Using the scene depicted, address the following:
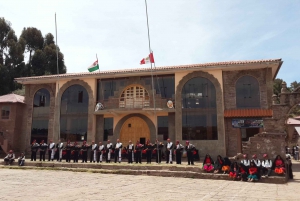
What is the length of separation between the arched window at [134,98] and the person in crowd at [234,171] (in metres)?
10.1

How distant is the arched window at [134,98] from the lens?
72.7ft

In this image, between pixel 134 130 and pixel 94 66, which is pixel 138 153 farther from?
pixel 94 66

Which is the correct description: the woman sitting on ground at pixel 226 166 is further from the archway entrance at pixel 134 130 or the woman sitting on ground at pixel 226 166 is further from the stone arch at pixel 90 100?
the stone arch at pixel 90 100

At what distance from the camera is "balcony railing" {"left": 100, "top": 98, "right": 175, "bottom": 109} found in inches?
864

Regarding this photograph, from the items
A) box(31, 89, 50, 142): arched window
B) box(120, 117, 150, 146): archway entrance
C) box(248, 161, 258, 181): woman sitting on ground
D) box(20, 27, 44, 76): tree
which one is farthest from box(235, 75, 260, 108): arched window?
box(20, 27, 44, 76): tree

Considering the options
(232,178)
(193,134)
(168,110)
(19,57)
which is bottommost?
(232,178)

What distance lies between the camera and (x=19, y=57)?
44719mm

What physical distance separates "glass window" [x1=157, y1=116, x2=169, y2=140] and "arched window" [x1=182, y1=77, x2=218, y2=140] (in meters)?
1.44

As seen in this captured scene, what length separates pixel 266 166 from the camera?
44.5ft

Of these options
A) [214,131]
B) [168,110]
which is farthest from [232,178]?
[168,110]

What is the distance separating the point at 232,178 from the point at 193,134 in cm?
860

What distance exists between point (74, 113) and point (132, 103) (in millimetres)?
5564

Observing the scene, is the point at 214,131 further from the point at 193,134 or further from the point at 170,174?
the point at 170,174

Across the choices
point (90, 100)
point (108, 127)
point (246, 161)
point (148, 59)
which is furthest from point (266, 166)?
point (90, 100)
